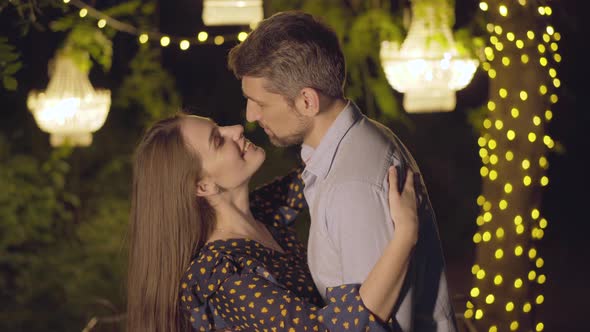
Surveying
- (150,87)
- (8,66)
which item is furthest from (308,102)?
(150,87)

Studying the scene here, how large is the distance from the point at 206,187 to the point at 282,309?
0.56m

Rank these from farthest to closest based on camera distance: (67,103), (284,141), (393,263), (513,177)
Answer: (67,103), (513,177), (284,141), (393,263)

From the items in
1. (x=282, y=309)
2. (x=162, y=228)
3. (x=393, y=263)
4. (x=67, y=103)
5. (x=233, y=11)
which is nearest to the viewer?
(x=393, y=263)

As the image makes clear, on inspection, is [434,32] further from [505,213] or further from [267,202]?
[267,202]

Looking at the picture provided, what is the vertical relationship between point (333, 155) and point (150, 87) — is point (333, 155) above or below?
above

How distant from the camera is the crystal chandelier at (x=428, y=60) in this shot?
4648 millimetres

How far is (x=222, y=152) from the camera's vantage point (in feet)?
8.16

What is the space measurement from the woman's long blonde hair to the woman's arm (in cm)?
65

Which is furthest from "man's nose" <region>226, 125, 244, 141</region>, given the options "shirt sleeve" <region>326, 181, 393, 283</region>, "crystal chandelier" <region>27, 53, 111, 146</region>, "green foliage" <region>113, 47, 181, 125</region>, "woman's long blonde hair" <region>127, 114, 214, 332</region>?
"green foliage" <region>113, 47, 181, 125</region>

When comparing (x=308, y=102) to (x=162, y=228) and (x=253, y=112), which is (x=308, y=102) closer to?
(x=253, y=112)

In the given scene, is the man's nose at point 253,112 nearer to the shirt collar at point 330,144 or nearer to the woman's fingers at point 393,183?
the shirt collar at point 330,144

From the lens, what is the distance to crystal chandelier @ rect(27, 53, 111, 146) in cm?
567

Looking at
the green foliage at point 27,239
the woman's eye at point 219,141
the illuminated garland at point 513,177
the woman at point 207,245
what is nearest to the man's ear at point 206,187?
the woman at point 207,245

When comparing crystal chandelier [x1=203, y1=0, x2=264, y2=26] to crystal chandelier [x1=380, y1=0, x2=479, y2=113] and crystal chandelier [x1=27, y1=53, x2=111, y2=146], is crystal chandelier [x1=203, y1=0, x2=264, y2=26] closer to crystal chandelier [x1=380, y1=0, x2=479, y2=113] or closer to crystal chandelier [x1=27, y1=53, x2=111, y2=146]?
crystal chandelier [x1=380, y1=0, x2=479, y2=113]
